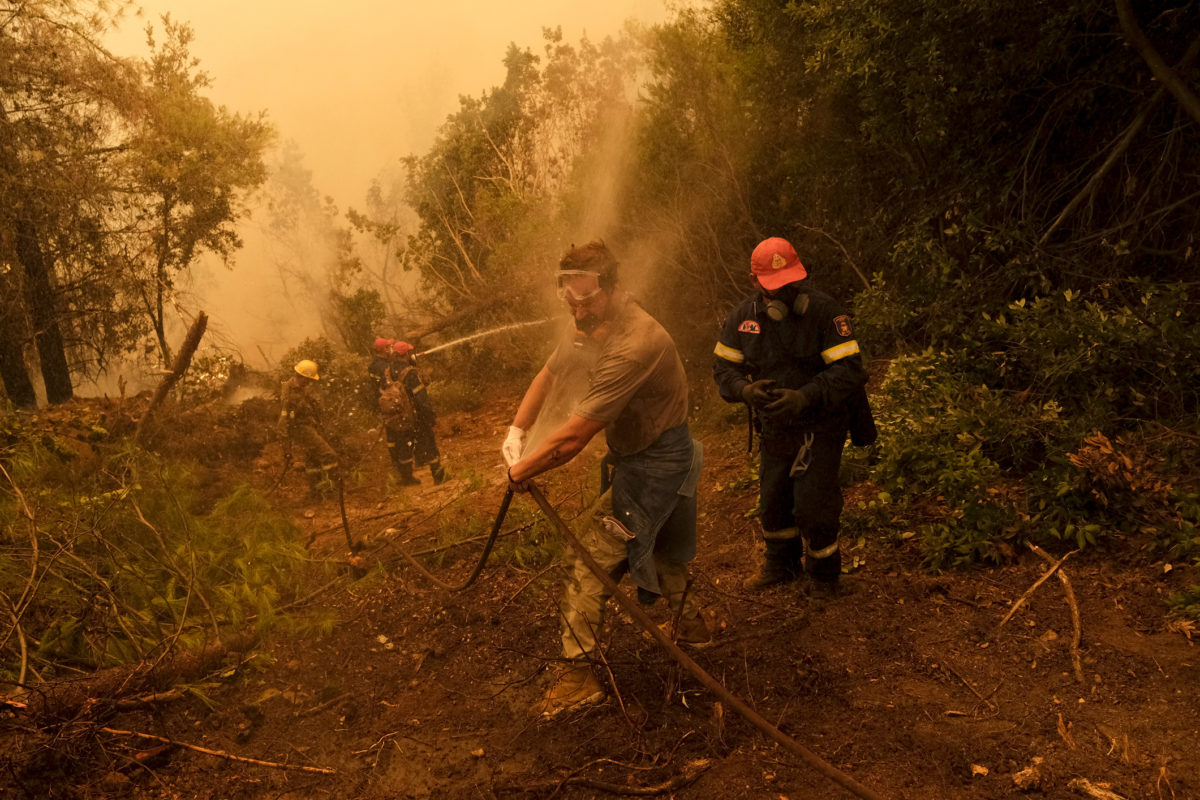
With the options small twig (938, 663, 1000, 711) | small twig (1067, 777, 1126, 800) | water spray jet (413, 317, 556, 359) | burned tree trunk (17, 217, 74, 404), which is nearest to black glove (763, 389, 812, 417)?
small twig (938, 663, 1000, 711)

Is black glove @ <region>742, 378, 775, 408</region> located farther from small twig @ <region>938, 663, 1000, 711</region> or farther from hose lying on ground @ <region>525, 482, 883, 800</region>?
small twig @ <region>938, 663, 1000, 711</region>

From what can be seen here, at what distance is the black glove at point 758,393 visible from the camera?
3.44m

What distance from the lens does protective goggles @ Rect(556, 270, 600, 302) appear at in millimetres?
3035

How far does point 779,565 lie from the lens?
13.1 feet

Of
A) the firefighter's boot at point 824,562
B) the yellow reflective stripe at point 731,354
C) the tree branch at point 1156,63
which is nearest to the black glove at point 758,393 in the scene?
the yellow reflective stripe at point 731,354

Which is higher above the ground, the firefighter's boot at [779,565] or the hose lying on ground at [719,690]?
the hose lying on ground at [719,690]

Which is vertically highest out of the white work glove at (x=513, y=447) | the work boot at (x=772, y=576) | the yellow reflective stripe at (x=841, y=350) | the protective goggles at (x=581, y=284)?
the protective goggles at (x=581, y=284)

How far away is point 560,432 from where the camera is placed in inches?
112

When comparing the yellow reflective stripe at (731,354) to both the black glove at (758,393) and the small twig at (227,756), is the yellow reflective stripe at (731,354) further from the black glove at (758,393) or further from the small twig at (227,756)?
the small twig at (227,756)

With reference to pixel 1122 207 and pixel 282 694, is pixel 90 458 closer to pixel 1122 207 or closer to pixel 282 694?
pixel 282 694

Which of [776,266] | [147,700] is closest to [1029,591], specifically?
[776,266]

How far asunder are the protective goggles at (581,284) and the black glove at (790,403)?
0.99 metres

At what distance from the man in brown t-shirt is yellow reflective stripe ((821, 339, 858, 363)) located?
0.75m

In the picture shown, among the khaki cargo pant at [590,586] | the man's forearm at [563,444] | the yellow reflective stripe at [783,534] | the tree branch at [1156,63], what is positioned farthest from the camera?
the tree branch at [1156,63]
